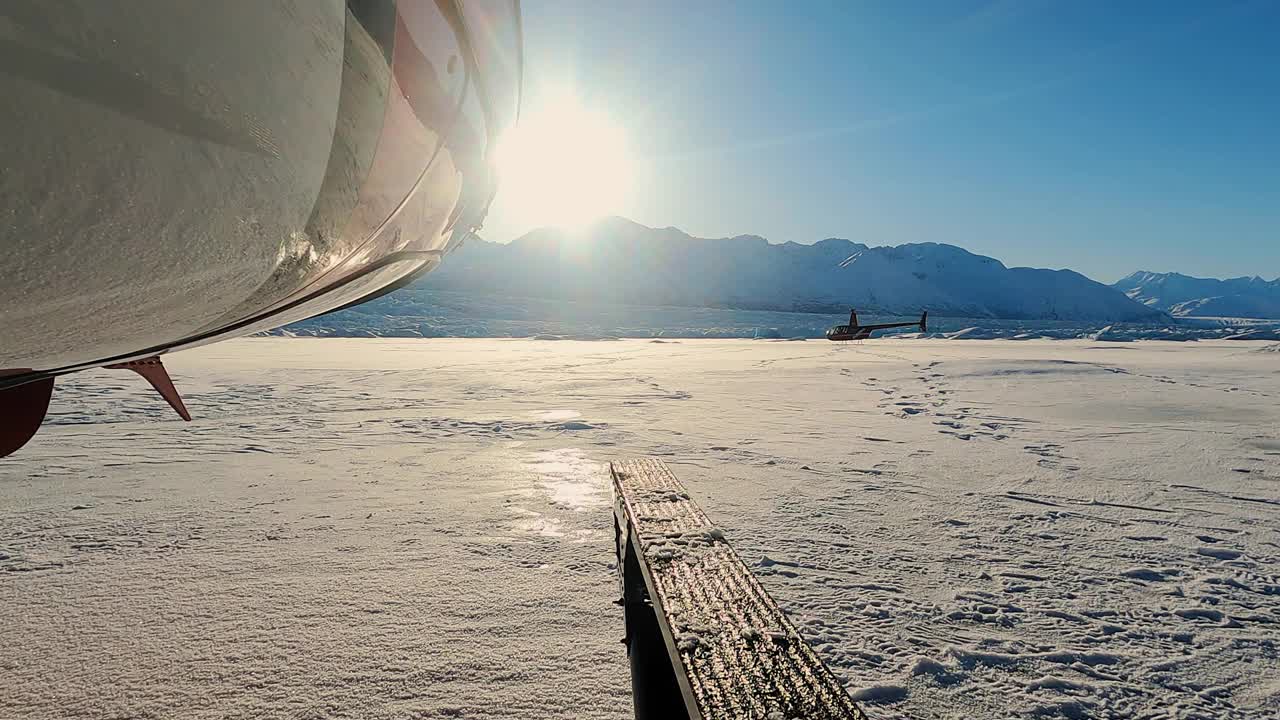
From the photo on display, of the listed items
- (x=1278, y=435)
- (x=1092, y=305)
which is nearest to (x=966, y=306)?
(x=1092, y=305)

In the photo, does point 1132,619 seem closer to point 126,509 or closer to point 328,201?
point 328,201

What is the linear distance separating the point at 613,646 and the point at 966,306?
153635 millimetres

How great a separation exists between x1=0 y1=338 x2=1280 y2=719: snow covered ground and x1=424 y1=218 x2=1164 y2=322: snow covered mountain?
271 feet

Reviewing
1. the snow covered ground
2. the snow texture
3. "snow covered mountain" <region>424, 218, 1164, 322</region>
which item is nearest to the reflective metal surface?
the snow covered ground

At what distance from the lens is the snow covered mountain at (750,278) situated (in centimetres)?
9975

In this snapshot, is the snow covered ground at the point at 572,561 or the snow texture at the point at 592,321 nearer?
the snow covered ground at the point at 572,561

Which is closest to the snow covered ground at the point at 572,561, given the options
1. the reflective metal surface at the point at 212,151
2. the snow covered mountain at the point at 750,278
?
→ the reflective metal surface at the point at 212,151

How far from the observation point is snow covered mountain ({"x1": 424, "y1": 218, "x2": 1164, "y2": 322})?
327 feet

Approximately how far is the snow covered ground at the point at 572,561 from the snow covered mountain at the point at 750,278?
82685 mm

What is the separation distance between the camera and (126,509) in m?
3.36

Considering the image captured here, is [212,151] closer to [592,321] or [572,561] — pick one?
[572,561]

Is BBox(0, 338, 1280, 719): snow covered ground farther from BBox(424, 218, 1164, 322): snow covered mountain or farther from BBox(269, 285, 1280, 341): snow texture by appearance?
BBox(424, 218, 1164, 322): snow covered mountain

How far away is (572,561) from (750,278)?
413 feet

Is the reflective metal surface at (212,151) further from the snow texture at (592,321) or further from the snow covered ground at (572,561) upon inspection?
the snow texture at (592,321)
